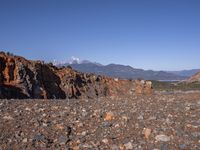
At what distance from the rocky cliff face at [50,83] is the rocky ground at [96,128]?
1424cm

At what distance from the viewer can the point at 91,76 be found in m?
45.7

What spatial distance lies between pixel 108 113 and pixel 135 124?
69.2 inches

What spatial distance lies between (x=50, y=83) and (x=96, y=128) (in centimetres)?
2380

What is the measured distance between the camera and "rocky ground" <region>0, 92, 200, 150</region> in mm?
12541

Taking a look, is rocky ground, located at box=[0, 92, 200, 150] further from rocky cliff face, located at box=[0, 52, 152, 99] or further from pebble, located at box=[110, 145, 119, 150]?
rocky cliff face, located at box=[0, 52, 152, 99]

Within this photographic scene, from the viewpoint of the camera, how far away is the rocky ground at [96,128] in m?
12.5

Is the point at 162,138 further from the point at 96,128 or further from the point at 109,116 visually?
the point at 109,116

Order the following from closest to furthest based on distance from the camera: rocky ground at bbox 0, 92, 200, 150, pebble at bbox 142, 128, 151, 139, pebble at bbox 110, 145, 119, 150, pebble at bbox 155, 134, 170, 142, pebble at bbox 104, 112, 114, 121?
pebble at bbox 110, 145, 119, 150
rocky ground at bbox 0, 92, 200, 150
pebble at bbox 155, 134, 170, 142
pebble at bbox 142, 128, 151, 139
pebble at bbox 104, 112, 114, 121

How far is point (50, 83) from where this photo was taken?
123 ft

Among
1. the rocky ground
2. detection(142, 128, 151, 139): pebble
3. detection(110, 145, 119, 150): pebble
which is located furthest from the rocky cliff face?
detection(110, 145, 119, 150): pebble

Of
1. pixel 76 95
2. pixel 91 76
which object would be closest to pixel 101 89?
pixel 91 76

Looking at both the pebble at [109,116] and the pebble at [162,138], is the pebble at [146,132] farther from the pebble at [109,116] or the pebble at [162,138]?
the pebble at [109,116]

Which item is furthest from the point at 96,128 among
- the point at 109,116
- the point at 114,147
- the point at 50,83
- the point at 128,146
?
the point at 50,83

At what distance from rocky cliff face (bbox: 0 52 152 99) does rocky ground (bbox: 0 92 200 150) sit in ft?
46.7
